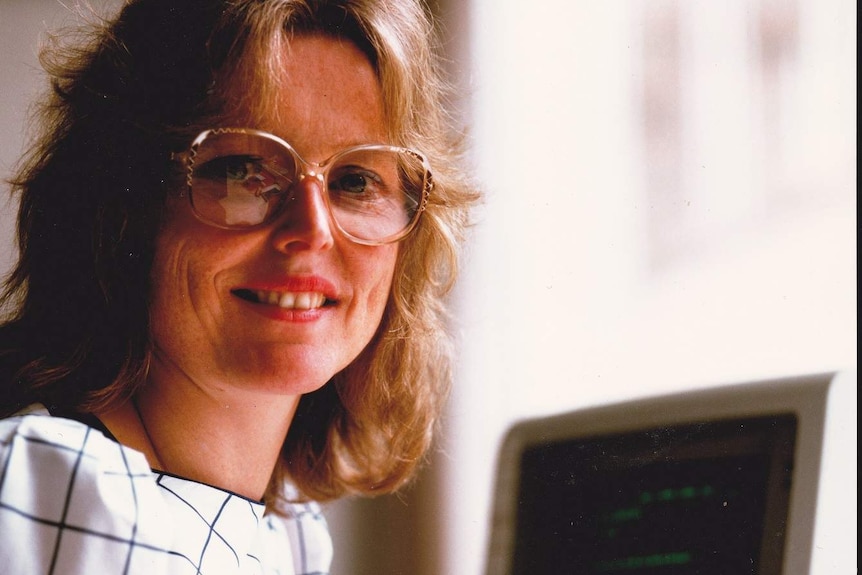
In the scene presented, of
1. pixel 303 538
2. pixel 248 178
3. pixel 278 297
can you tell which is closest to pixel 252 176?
pixel 248 178

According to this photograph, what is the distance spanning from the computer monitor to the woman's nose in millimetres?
419

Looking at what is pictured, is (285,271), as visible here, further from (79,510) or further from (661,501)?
(661,501)

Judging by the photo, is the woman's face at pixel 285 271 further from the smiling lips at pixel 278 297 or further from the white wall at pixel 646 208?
the white wall at pixel 646 208

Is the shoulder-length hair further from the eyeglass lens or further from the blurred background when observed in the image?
the blurred background

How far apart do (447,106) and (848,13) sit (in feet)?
1.47

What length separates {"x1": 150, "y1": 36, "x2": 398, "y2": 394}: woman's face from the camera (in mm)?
607

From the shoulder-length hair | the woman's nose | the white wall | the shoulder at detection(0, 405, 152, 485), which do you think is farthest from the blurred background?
the shoulder at detection(0, 405, 152, 485)

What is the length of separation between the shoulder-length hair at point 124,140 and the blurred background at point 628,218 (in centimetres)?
18

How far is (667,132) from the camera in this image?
90cm

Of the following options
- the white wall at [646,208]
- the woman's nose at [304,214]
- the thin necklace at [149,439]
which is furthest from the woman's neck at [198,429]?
the white wall at [646,208]

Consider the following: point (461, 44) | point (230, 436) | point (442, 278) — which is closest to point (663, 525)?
point (442, 278)

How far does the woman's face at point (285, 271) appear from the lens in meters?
0.61

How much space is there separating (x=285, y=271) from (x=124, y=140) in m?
0.17

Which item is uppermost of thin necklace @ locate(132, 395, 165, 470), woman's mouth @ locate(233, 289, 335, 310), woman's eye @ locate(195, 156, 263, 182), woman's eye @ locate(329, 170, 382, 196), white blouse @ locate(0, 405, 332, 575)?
woman's eye @ locate(329, 170, 382, 196)
